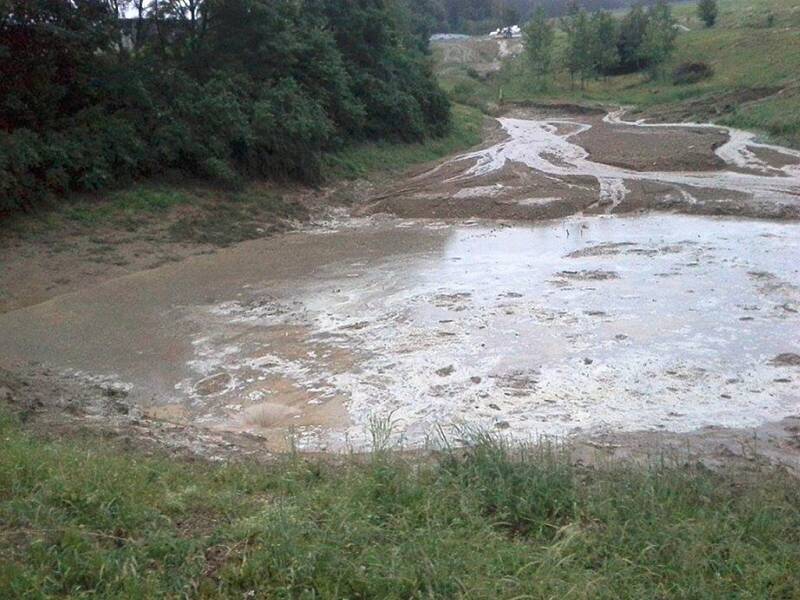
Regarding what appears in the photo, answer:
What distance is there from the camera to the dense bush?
184 ft

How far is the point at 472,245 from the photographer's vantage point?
18672 millimetres

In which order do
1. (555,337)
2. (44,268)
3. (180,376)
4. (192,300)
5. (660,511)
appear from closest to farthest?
(660,511), (180,376), (555,337), (192,300), (44,268)

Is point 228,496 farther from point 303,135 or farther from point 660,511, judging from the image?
point 303,135

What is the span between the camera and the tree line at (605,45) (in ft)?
206

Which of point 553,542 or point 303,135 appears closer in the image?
point 553,542

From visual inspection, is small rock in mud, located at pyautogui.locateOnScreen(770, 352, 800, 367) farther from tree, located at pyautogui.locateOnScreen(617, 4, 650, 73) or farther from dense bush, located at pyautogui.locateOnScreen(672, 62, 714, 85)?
tree, located at pyautogui.locateOnScreen(617, 4, 650, 73)

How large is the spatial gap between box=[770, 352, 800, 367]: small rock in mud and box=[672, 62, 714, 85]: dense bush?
49.1 metres

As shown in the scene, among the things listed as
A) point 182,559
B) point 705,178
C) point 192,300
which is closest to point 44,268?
point 192,300

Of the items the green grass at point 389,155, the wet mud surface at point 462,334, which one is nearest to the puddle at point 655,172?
the wet mud surface at point 462,334

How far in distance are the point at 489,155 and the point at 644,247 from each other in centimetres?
1584

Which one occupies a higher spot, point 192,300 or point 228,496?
point 228,496

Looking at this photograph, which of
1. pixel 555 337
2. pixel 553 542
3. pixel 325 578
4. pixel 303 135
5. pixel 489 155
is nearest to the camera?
pixel 325 578

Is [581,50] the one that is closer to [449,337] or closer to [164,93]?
[164,93]

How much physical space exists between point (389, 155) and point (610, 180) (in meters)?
8.53
